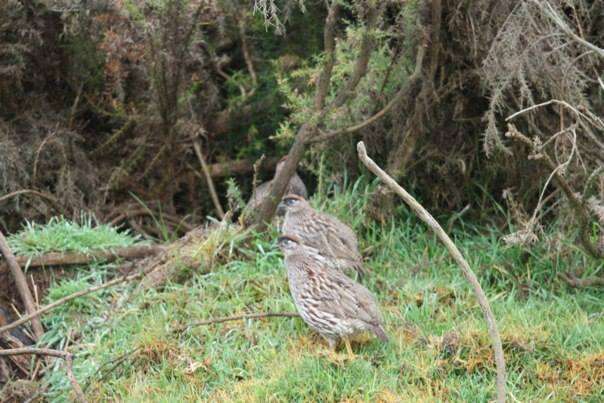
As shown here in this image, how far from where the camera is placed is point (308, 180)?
12203 millimetres

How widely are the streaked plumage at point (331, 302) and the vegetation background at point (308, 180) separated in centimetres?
23

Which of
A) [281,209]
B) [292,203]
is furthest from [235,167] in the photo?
[292,203]

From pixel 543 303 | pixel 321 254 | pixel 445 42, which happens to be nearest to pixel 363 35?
pixel 445 42

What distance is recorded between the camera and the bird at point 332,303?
314 inches

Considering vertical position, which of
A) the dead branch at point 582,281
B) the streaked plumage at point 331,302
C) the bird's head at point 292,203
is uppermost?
the bird's head at point 292,203

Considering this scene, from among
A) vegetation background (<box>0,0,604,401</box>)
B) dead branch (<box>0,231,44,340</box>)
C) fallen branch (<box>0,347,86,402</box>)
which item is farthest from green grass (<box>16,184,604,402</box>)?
fallen branch (<box>0,347,86,402</box>)

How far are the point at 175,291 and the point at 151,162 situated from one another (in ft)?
8.47

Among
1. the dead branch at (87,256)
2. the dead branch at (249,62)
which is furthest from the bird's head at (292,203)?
the dead branch at (249,62)

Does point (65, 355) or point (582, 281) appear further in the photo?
point (582, 281)

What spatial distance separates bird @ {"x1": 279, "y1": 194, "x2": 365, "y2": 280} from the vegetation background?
344 millimetres

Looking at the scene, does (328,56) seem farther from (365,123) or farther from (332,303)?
(332,303)

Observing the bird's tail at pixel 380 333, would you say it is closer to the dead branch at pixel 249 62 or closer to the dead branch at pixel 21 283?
the dead branch at pixel 21 283

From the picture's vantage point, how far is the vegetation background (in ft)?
26.3

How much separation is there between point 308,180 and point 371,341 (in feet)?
14.0
